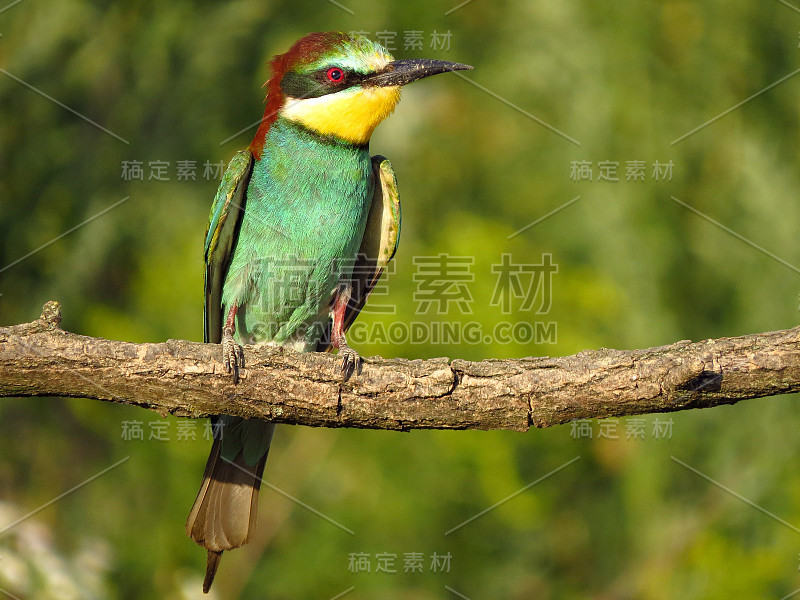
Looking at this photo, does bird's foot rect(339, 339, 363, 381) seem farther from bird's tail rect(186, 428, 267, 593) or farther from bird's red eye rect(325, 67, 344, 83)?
bird's red eye rect(325, 67, 344, 83)

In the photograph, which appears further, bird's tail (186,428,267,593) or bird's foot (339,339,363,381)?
bird's tail (186,428,267,593)

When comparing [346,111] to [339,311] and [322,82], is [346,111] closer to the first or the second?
[322,82]

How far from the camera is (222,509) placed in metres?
3.17

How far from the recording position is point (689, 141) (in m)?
4.41

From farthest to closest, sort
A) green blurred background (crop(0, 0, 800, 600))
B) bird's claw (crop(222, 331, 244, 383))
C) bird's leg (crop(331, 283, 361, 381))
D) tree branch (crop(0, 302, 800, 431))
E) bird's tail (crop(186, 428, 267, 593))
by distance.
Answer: green blurred background (crop(0, 0, 800, 600))
bird's leg (crop(331, 283, 361, 381))
bird's tail (crop(186, 428, 267, 593))
bird's claw (crop(222, 331, 244, 383))
tree branch (crop(0, 302, 800, 431))

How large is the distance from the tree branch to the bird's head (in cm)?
109

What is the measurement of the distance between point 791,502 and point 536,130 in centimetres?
228

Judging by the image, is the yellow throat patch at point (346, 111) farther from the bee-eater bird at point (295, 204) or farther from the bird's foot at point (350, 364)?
the bird's foot at point (350, 364)

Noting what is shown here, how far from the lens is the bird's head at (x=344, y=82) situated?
333cm

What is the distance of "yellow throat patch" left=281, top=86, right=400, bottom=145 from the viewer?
333cm

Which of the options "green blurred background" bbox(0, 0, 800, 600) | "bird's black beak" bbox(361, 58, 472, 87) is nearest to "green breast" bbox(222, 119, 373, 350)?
"bird's black beak" bbox(361, 58, 472, 87)

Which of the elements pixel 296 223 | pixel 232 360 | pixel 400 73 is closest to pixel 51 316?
pixel 232 360

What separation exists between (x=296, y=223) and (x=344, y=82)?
1.82 feet

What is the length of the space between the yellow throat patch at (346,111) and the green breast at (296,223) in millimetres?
43
